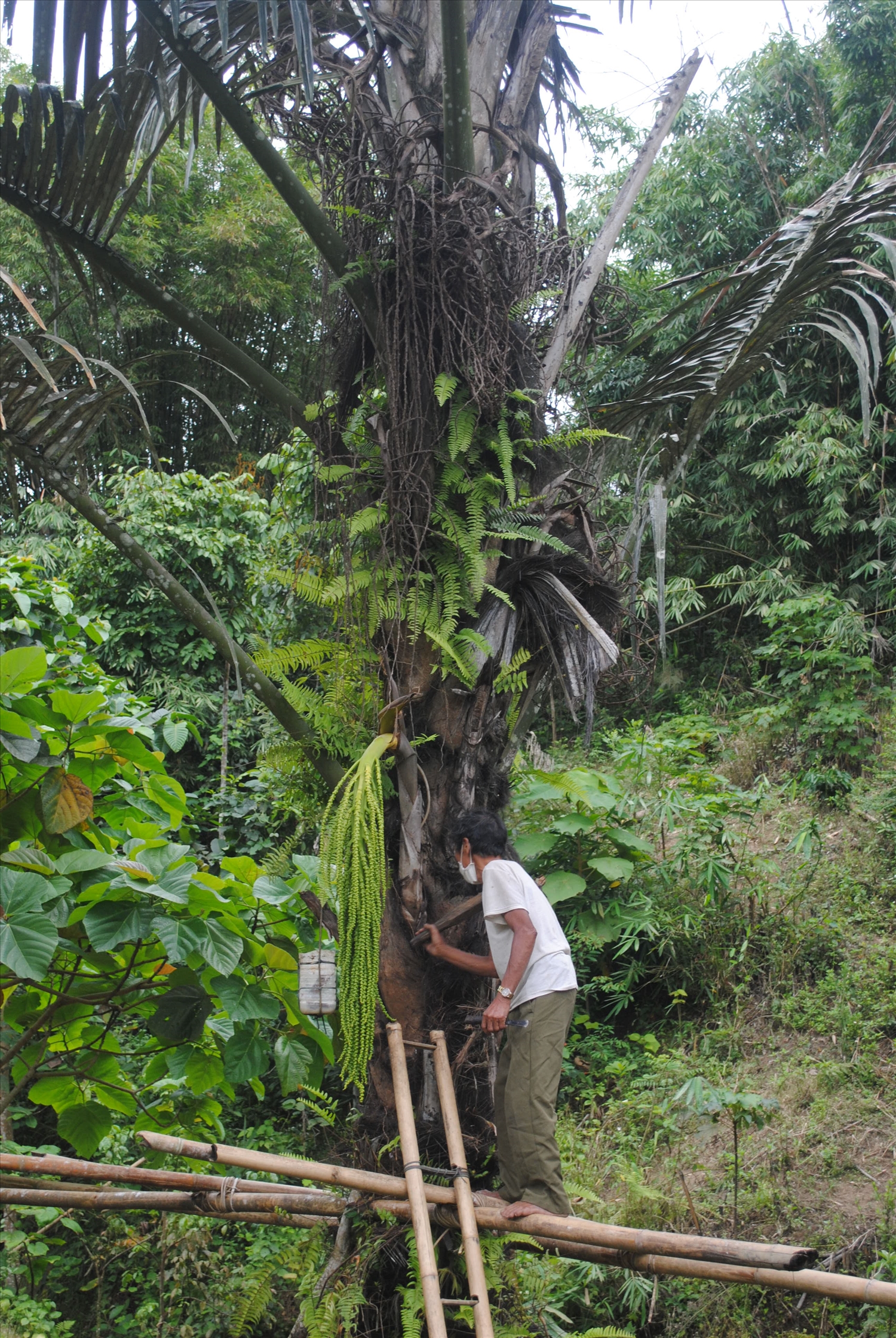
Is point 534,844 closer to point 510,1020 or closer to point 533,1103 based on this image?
point 510,1020

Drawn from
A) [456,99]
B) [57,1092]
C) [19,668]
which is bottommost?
[57,1092]

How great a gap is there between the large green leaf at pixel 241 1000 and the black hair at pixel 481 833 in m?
0.70

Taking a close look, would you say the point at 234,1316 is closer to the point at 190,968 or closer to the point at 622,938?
the point at 190,968

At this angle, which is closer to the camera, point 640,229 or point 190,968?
point 190,968

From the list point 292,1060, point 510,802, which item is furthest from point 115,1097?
point 510,802

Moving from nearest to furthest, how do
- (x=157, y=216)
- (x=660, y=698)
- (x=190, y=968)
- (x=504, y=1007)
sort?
(x=190, y=968) < (x=504, y=1007) < (x=660, y=698) < (x=157, y=216)

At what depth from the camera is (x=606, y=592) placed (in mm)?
2926

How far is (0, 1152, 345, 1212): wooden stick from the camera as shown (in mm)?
2430

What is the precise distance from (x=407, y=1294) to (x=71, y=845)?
1.35 m

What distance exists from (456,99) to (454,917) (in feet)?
7.00

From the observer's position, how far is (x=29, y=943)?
1813mm

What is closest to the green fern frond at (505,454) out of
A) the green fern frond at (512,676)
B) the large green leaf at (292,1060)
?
the green fern frond at (512,676)

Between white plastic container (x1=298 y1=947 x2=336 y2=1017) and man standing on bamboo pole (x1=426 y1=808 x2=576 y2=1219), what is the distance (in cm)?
34

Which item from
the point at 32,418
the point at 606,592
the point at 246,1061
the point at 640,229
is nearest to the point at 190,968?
the point at 246,1061
